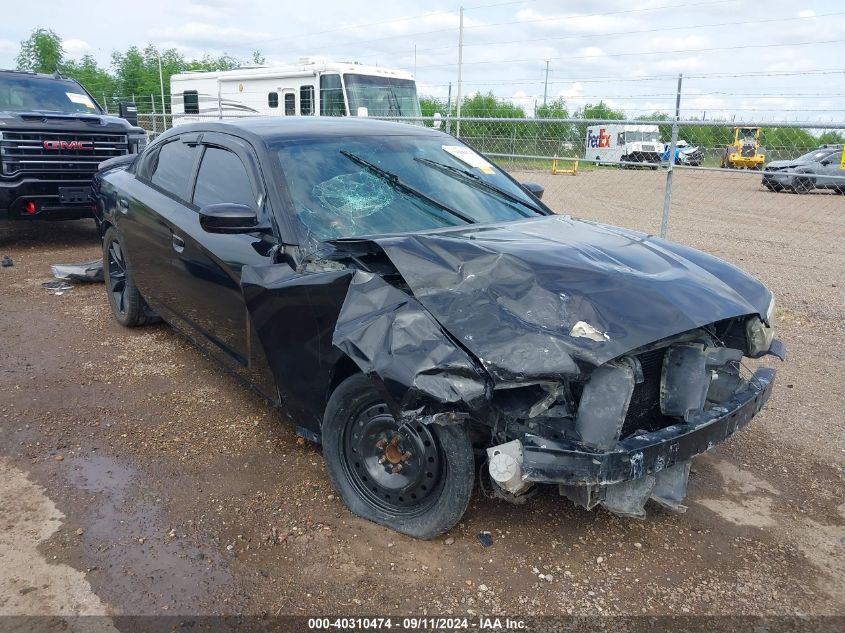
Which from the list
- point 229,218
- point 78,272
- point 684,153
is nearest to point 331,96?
point 684,153

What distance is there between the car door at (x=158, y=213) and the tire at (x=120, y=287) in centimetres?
29

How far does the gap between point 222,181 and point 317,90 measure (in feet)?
43.4

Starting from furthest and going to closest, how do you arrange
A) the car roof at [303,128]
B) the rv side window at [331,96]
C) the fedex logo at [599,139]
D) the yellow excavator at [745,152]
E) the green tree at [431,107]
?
the green tree at [431,107] < the rv side window at [331,96] < the fedex logo at [599,139] < the yellow excavator at [745,152] < the car roof at [303,128]

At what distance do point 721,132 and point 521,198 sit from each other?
19.0 feet

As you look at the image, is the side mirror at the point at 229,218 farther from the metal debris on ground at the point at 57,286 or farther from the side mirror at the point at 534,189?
the metal debris on ground at the point at 57,286

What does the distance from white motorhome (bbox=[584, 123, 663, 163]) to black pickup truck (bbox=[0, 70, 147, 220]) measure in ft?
21.2

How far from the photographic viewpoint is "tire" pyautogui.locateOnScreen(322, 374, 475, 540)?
2.72 m

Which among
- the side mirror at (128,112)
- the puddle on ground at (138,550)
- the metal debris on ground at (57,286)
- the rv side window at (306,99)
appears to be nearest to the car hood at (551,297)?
the puddle on ground at (138,550)

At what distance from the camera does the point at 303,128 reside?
399 centimetres

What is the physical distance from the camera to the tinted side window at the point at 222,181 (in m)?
3.71

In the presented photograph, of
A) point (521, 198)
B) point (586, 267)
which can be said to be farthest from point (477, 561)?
point (521, 198)

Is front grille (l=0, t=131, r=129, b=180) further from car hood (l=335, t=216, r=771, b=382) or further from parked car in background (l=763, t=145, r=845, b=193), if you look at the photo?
parked car in background (l=763, t=145, r=845, b=193)

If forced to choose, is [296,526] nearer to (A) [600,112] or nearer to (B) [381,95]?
(A) [600,112]

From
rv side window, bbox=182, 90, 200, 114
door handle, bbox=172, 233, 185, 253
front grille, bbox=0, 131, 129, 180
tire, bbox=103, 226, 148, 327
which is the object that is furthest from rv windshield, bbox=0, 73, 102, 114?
rv side window, bbox=182, 90, 200, 114
